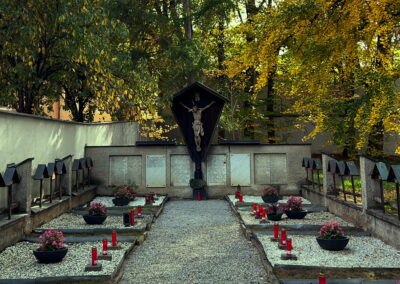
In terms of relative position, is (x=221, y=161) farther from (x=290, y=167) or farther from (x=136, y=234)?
(x=136, y=234)

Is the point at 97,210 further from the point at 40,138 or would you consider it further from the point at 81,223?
the point at 40,138

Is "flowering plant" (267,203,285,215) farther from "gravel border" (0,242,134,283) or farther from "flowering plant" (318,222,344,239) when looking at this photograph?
"gravel border" (0,242,134,283)

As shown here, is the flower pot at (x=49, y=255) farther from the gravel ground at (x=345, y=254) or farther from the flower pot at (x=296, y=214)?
the flower pot at (x=296, y=214)

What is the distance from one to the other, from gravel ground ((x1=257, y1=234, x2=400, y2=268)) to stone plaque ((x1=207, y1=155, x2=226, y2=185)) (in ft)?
37.1

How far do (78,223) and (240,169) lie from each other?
10741 mm

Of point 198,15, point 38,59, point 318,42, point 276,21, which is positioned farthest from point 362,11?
point 198,15

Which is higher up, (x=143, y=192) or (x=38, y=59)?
(x=38, y=59)

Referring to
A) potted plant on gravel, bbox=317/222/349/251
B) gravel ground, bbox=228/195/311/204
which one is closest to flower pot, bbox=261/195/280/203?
gravel ground, bbox=228/195/311/204

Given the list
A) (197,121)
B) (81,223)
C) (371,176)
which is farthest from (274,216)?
(197,121)

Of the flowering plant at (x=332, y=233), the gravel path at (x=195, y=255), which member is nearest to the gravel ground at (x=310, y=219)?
the gravel path at (x=195, y=255)

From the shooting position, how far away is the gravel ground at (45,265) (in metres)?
8.35

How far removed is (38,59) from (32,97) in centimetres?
175

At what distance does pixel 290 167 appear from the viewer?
22.4 m

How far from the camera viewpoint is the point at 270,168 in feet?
74.1
